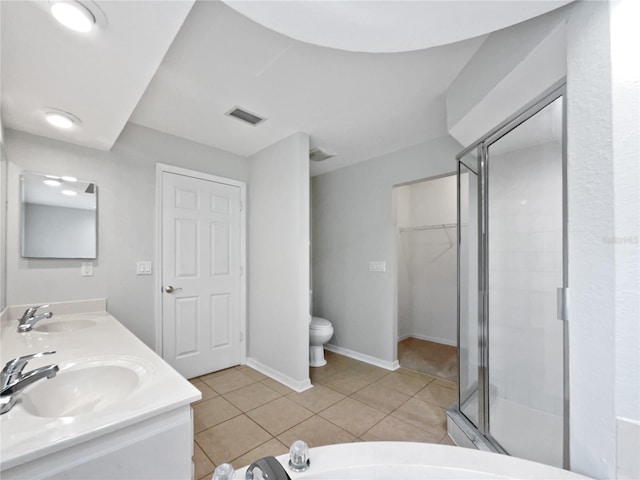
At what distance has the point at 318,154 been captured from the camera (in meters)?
3.18

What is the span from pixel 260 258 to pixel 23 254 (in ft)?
5.83

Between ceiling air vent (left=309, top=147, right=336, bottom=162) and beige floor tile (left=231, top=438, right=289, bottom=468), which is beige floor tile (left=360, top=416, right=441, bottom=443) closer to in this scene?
beige floor tile (left=231, top=438, right=289, bottom=468)

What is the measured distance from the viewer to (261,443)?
177 cm

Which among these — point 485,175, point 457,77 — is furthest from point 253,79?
point 485,175

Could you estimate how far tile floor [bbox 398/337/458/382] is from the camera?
114 inches

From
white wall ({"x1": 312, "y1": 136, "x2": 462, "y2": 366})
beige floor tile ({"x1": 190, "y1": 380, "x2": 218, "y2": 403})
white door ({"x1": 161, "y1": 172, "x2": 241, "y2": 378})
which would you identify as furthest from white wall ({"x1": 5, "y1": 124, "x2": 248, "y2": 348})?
white wall ({"x1": 312, "y1": 136, "x2": 462, "y2": 366})

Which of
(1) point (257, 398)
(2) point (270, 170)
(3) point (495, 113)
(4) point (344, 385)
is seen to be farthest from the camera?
(2) point (270, 170)

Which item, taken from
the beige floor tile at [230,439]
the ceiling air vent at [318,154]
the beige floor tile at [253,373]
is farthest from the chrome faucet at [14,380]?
the ceiling air vent at [318,154]

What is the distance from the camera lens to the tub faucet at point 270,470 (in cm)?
61

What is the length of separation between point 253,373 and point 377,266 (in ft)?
5.76

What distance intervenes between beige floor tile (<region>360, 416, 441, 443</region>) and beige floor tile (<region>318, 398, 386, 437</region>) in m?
0.05

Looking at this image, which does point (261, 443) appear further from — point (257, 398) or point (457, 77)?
point (457, 77)

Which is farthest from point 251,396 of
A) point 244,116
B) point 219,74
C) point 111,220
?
point 219,74

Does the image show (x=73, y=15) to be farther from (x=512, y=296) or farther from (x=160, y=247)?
(x=512, y=296)
